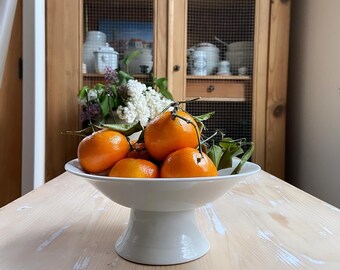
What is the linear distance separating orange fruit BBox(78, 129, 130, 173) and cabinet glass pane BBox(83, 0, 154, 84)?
1.10 metres

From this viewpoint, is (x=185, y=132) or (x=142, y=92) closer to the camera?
(x=185, y=132)

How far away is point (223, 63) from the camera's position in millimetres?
1523

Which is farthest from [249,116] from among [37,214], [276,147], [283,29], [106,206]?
[37,214]

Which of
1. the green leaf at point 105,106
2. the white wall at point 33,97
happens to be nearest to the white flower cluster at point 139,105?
the green leaf at point 105,106

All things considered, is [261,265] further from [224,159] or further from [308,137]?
[308,137]

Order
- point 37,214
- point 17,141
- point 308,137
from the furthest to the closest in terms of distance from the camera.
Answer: point 17,141
point 308,137
point 37,214

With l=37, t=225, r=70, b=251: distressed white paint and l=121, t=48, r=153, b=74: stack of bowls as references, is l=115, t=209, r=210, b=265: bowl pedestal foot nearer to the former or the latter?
l=37, t=225, r=70, b=251: distressed white paint

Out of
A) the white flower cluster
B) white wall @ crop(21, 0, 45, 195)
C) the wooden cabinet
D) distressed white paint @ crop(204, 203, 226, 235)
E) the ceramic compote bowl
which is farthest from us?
the wooden cabinet

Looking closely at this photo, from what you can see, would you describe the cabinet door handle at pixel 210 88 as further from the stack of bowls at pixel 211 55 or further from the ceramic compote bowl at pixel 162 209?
the ceramic compote bowl at pixel 162 209

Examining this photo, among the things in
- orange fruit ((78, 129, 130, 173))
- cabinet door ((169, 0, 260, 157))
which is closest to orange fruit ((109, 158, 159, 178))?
orange fruit ((78, 129, 130, 173))

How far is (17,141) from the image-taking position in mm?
1600

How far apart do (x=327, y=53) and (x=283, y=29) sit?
0.88 ft

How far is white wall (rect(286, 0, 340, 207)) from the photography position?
1.21 m

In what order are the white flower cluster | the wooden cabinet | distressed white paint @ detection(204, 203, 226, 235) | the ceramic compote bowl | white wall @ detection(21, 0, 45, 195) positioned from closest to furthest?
the ceramic compote bowl → distressed white paint @ detection(204, 203, 226, 235) → the white flower cluster → white wall @ detection(21, 0, 45, 195) → the wooden cabinet
